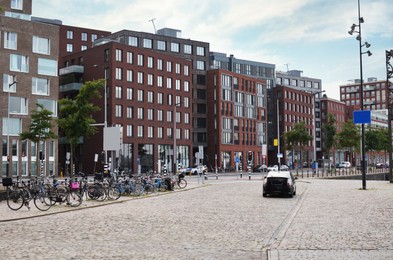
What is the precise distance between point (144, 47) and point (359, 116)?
6599cm

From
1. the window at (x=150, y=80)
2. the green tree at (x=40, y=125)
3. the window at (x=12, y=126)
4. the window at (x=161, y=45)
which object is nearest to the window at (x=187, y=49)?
the window at (x=161, y=45)

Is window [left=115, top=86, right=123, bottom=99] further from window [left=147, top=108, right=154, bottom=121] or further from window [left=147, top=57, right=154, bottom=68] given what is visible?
window [left=147, top=57, right=154, bottom=68]

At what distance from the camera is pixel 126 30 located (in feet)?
305

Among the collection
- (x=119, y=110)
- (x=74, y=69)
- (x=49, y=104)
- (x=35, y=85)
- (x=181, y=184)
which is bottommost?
(x=181, y=184)

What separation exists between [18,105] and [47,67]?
22.1 feet

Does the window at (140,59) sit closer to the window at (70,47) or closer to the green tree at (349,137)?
the window at (70,47)

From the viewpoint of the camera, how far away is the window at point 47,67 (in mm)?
66375

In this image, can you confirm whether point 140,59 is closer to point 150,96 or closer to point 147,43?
point 150,96

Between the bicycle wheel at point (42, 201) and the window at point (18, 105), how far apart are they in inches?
1751

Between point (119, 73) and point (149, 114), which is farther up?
point (119, 73)

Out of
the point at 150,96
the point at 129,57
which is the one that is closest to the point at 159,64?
the point at 150,96

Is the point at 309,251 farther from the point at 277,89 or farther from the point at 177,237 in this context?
the point at 277,89

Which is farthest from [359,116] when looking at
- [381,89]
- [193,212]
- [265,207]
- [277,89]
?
[381,89]

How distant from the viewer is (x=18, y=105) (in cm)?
6325
